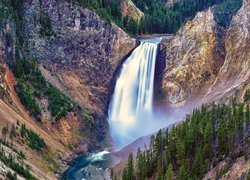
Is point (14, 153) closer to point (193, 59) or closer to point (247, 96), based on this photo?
point (247, 96)

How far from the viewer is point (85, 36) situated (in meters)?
133

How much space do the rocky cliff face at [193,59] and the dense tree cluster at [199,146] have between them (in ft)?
102

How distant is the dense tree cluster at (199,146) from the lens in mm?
75500

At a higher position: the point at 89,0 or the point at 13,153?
the point at 89,0

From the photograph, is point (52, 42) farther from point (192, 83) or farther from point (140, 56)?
point (192, 83)

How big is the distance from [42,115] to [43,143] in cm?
1128

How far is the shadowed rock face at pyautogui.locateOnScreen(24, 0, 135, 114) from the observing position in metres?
128

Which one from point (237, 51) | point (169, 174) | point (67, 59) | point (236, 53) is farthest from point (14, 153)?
point (237, 51)

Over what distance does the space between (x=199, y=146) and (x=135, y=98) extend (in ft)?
160

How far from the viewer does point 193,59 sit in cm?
12556

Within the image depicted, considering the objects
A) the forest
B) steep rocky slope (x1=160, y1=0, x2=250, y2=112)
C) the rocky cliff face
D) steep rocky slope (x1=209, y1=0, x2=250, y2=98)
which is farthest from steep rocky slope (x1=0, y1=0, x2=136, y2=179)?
steep rocky slope (x1=209, y1=0, x2=250, y2=98)

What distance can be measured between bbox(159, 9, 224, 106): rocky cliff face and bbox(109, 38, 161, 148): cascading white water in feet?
13.6

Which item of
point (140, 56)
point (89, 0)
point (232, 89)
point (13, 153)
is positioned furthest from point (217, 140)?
point (89, 0)

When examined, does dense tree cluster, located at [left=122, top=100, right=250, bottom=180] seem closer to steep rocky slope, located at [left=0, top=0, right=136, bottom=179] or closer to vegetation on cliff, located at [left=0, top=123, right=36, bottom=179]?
vegetation on cliff, located at [left=0, top=123, right=36, bottom=179]
